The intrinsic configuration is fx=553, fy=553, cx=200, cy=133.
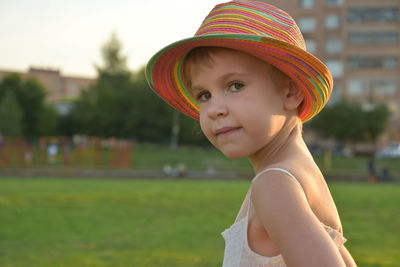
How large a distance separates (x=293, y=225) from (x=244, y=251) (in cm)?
26

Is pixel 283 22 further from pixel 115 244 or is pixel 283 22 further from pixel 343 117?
pixel 343 117

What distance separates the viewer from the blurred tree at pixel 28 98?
2178 inches

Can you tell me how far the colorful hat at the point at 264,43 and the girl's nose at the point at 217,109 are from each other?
0.54ft

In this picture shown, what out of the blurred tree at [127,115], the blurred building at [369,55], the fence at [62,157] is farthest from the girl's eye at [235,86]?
the blurred building at [369,55]

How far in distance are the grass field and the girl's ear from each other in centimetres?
492

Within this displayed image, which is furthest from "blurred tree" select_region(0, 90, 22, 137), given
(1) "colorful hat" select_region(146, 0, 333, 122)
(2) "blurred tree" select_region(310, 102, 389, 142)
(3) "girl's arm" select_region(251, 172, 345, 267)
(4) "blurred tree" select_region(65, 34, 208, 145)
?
(3) "girl's arm" select_region(251, 172, 345, 267)

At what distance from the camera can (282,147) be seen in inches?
66.7

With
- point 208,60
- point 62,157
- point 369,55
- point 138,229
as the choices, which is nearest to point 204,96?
point 208,60

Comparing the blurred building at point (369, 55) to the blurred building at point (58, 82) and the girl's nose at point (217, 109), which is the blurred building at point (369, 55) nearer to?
the blurred building at point (58, 82)

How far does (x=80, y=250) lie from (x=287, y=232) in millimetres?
6378

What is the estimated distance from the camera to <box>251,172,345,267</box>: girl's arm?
134cm

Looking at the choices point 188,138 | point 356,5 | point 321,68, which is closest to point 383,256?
point 321,68

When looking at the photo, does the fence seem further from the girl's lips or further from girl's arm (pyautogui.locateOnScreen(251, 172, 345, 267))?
girl's arm (pyautogui.locateOnScreen(251, 172, 345, 267))

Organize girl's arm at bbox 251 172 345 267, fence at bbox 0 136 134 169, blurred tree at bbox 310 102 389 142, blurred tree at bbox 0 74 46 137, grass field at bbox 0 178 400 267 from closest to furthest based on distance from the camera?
girl's arm at bbox 251 172 345 267 < grass field at bbox 0 178 400 267 < fence at bbox 0 136 134 169 < blurred tree at bbox 310 102 389 142 < blurred tree at bbox 0 74 46 137
